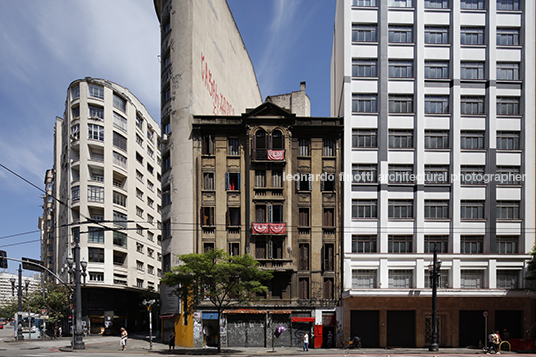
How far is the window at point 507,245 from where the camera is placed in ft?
121

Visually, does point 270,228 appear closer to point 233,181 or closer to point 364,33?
point 233,181

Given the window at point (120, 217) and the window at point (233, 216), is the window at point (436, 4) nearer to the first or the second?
the window at point (233, 216)

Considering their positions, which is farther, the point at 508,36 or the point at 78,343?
the point at 508,36

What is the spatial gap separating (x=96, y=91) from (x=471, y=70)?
168 feet

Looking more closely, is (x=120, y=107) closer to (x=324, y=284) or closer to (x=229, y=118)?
(x=229, y=118)

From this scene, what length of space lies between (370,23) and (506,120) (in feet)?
53.2

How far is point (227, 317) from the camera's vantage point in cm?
3575

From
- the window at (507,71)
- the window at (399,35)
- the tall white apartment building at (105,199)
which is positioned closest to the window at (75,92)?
the tall white apartment building at (105,199)

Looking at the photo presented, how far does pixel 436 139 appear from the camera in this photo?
1507 inches

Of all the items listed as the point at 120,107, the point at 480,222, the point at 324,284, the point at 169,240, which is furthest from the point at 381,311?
the point at 120,107

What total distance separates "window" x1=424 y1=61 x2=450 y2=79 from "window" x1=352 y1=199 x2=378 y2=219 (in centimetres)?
1375

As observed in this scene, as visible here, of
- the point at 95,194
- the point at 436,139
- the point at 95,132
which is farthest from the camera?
the point at 95,132

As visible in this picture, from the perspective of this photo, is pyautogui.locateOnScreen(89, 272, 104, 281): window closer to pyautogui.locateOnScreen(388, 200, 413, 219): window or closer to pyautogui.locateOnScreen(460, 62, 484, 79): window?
pyautogui.locateOnScreen(388, 200, 413, 219): window

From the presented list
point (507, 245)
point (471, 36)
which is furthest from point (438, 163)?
point (471, 36)
